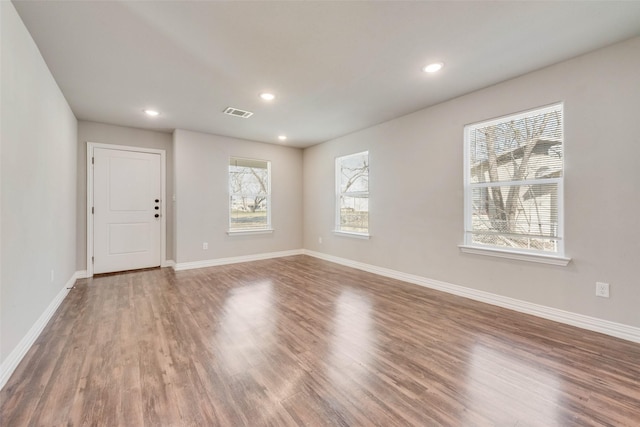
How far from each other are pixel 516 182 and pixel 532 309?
1.29 meters

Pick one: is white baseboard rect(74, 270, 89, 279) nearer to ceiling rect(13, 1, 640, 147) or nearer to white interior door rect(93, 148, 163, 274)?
white interior door rect(93, 148, 163, 274)

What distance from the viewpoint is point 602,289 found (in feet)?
7.69

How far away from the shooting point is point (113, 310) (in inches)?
113

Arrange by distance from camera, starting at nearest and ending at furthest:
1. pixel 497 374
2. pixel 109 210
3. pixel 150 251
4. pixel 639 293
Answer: pixel 497 374 → pixel 639 293 → pixel 109 210 → pixel 150 251

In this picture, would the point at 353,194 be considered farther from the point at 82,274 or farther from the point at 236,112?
the point at 82,274

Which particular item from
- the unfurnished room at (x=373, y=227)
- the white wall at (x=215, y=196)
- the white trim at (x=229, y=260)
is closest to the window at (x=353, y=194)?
the unfurnished room at (x=373, y=227)

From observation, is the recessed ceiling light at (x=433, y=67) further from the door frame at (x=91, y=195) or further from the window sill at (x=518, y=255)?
the door frame at (x=91, y=195)

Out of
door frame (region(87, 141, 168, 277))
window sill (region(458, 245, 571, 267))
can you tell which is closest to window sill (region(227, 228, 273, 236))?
door frame (region(87, 141, 168, 277))

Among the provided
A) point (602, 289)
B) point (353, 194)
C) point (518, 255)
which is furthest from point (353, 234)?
point (602, 289)

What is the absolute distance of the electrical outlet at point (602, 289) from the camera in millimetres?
2322

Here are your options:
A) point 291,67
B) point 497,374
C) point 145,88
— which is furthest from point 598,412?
point 145,88

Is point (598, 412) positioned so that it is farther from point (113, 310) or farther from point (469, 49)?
point (113, 310)

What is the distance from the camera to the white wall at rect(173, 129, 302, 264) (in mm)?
4684

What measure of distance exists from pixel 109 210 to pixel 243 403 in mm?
4275
